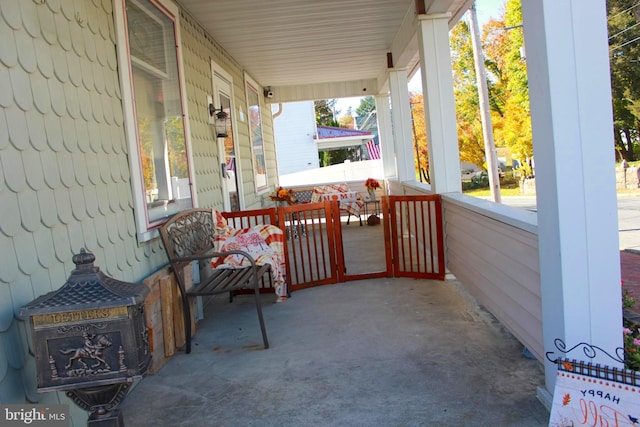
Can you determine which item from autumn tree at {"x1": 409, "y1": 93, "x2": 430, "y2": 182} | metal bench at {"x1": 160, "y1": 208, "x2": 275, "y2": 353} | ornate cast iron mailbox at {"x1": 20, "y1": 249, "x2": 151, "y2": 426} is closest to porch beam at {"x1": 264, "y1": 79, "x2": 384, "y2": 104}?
metal bench at {"x1": 160, "y1": 208, "x2": 275, "y2": 353}

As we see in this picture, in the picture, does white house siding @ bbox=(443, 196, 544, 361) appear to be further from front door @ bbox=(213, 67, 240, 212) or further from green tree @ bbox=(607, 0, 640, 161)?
green tree @ bbox=(607, 0, 640, 161)

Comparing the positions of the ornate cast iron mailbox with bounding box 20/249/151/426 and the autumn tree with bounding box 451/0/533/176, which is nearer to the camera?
the ornate cast iron mailbox with bounding box 20/249/151/426

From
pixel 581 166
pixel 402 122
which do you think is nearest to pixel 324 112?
pixel 402 122

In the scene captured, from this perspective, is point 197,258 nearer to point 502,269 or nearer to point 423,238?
point 502,269

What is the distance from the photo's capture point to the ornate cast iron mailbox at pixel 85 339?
1669mm

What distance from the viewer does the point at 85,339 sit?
5.52 ft

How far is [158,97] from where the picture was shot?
372cm

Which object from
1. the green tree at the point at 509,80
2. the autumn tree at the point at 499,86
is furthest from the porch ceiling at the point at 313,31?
the autumn tree at the point at 499,86

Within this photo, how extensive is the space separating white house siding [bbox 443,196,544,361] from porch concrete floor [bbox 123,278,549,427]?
14 centimetres

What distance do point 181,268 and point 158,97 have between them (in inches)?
53.2

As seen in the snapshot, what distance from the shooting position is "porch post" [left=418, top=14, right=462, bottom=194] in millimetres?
4688

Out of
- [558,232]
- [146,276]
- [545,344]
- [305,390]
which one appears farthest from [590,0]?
[146,276]

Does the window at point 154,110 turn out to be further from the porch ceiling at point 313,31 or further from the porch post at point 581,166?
the porch post at point 581,166

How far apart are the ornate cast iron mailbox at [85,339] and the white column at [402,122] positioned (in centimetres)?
636
